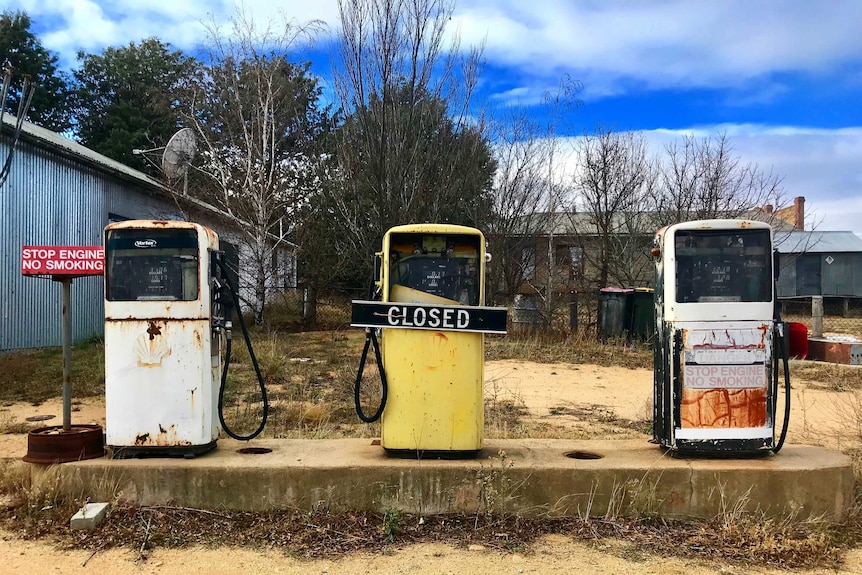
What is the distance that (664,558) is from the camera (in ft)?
12.0

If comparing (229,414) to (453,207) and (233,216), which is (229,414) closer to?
(453,207)

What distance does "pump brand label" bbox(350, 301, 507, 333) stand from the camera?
4.35 meters

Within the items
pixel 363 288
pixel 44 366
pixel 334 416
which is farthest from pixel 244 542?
pixel 363 288

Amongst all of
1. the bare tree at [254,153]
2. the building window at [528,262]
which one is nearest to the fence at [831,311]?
the building window at [528,262]

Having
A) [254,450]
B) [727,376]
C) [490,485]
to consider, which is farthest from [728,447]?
[254,450]

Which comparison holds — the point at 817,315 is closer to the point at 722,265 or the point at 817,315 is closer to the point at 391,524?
the point at 722,265

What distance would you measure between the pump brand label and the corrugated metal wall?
9623mm

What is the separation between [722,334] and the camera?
429cm

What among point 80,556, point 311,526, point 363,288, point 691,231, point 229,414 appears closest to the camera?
point 80,556

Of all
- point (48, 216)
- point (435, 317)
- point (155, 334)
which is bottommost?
point (155, 334)

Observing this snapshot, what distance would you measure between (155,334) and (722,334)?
3.97 metres

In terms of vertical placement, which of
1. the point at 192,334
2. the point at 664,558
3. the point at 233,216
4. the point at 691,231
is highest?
the point at 233,216

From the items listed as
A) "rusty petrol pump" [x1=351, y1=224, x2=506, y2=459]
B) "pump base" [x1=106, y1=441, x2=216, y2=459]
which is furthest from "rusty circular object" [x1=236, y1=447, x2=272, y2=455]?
"rusty petrol pump" [x1=351, y1=224, x2=506, y2=459]

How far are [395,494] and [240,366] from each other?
309 inches
